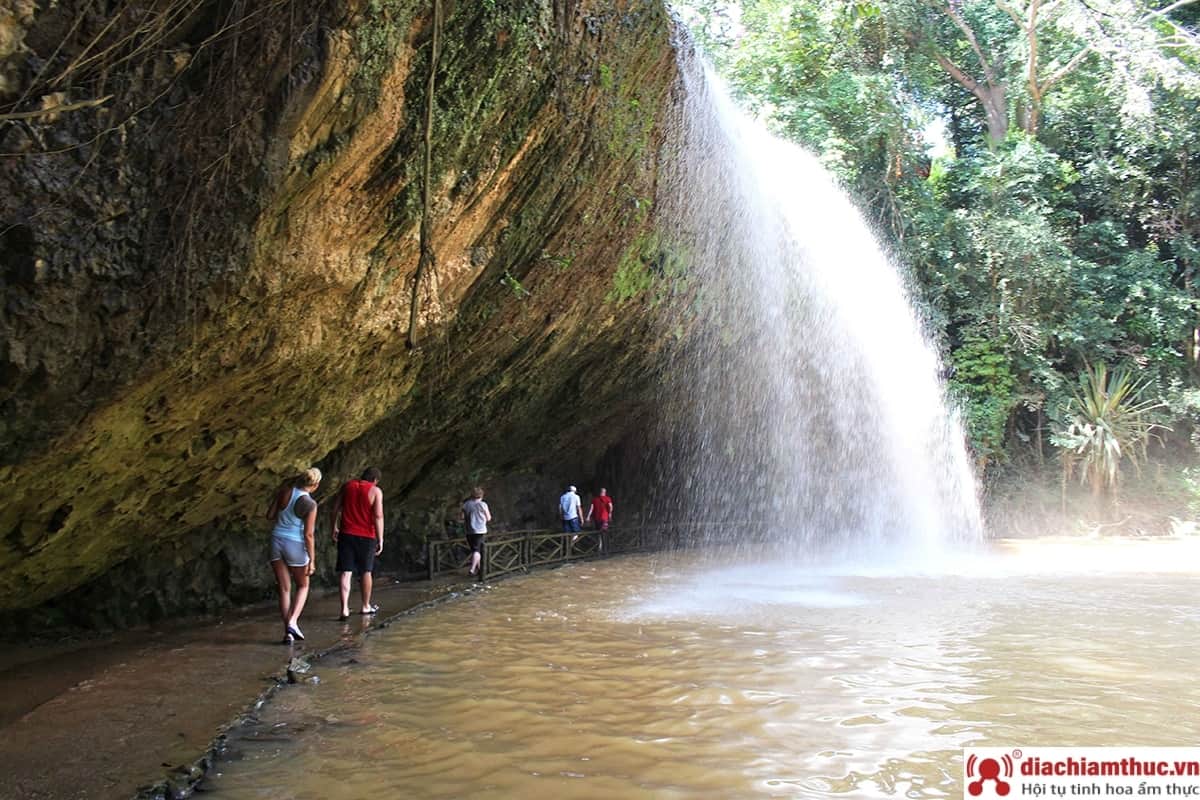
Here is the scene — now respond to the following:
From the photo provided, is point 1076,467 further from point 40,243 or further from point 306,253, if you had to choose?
point 40,243

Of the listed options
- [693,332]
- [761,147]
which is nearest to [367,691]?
[693,332]

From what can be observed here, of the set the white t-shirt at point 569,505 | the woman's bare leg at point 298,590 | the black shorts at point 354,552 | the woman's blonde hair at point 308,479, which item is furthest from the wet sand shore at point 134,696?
the white t-shirt at point 569,505

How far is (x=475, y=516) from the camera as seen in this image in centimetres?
1200

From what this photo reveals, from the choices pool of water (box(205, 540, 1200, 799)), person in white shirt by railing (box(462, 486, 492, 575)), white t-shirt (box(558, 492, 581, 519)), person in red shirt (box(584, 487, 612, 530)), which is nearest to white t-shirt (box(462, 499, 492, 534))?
person in white shirt by railing (box(462, 486, 492, 575))

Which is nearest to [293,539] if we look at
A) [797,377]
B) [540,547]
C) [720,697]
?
[720,697]

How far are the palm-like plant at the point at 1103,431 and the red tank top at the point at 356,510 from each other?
17147 millimetres

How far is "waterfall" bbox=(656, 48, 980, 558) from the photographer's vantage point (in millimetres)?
13773

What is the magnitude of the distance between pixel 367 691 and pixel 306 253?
10.6ft

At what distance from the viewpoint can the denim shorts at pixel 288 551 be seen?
712 centimetres

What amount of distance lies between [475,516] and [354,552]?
3.71 meters

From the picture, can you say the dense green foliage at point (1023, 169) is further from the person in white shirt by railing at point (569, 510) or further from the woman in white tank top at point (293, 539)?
the woman in white tank top at point (293, 539)

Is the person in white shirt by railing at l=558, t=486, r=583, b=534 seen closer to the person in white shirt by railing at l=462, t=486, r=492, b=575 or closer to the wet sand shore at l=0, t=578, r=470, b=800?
the person in white shirt by railing at l=462, t=486, r=492, b=575

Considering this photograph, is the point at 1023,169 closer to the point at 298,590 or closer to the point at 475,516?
the point at 475,516

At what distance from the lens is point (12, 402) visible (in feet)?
16.4
